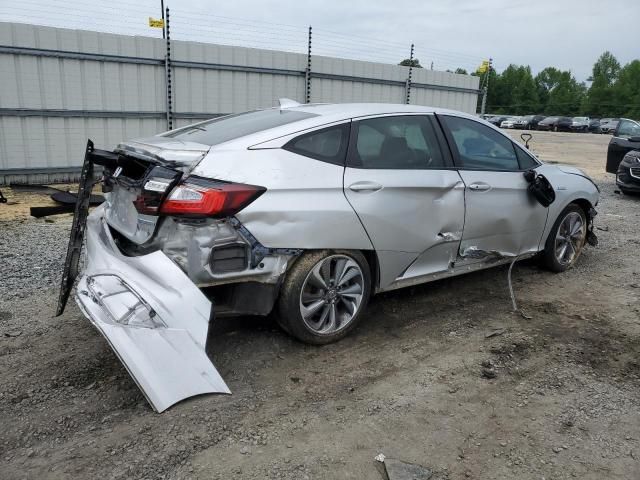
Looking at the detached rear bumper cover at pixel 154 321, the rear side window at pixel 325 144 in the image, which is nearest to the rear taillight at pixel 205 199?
the detached rear bumper cover at pixel 154 321

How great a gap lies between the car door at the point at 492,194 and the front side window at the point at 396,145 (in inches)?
8.3

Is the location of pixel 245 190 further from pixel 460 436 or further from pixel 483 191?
pixel 483 191

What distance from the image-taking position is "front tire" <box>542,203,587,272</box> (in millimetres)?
5414

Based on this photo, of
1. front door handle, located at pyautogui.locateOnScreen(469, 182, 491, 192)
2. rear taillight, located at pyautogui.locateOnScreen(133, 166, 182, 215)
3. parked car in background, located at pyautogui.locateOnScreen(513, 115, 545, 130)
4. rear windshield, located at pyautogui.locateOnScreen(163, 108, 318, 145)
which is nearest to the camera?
rear taillight, located at pyautogui.locateOnScreen(133, 166, 182, 215)

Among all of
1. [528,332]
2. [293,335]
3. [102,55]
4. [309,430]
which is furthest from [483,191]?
[102,55]

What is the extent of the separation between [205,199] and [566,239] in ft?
12.9

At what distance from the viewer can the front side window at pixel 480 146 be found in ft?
14.6

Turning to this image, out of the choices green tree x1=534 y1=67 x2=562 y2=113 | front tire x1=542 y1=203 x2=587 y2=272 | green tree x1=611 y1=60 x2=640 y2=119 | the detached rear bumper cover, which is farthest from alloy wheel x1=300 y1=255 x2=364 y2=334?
green tree x1=534 y1=67 x2=562 y2=113

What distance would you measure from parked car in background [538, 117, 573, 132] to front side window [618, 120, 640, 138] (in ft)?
143

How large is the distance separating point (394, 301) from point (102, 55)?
7.43 m

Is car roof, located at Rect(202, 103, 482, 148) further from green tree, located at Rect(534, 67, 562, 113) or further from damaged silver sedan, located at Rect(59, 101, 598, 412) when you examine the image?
green tree, located at Rect(534, 67, 562, 113)

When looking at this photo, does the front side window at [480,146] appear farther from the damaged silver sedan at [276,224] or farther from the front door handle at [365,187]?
the front door handle at [365,187]

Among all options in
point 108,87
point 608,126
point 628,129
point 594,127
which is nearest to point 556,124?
point 594,127

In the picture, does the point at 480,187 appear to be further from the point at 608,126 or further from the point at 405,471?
the point at 608,126
